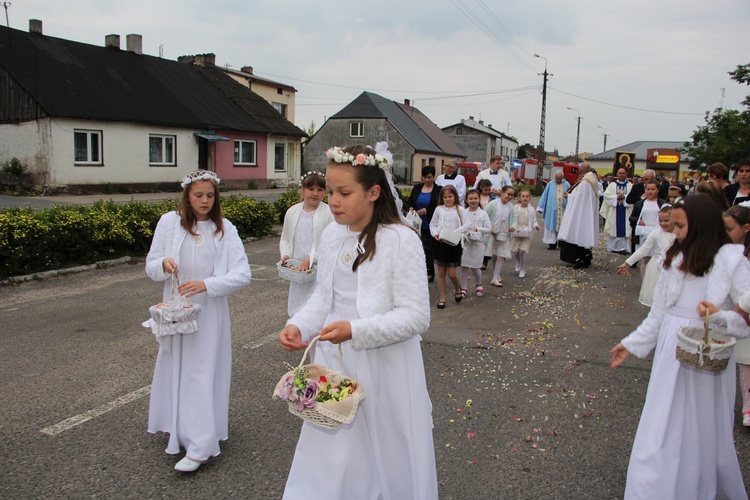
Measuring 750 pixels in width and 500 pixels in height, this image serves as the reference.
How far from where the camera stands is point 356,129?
2073 inches

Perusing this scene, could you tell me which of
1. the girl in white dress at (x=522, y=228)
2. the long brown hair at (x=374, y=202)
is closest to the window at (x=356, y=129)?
the girl in white dress at (x=522, y=228)

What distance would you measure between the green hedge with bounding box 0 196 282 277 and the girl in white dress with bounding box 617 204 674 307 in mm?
8752

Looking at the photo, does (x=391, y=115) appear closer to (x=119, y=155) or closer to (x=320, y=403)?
(x=119, y=155)

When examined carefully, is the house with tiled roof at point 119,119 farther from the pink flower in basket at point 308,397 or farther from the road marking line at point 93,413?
the pink flower in basket at point 308,397

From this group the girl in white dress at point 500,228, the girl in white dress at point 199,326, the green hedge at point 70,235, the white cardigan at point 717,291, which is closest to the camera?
the white cardigan at point 717,291

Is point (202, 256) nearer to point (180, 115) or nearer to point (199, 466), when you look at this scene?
point (199, 466)

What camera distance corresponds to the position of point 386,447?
262 centimetres

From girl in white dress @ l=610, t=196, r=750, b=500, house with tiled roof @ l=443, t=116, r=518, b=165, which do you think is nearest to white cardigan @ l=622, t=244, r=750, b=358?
girl in white dress @ l=610, t=196, r=750, b=500

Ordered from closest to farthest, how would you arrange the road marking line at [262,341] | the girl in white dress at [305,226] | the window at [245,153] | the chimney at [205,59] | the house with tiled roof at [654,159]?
1. the girl in white dress at [305,226]
2. the road marking line at [262,341]
3. the window at [245,153]
4. the house with tiled roof at [654,159]
5. the chimney at [205,59]

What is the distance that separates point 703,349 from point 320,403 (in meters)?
2.07

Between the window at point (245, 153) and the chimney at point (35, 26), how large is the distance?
10271mm

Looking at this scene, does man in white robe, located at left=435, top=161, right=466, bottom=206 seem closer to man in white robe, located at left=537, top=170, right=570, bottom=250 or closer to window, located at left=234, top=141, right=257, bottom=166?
man in white robe, located at left=537, top=170, right=570, bottom=250

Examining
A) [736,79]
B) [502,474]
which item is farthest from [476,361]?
[736,79]

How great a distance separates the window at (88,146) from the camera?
77.9ft
